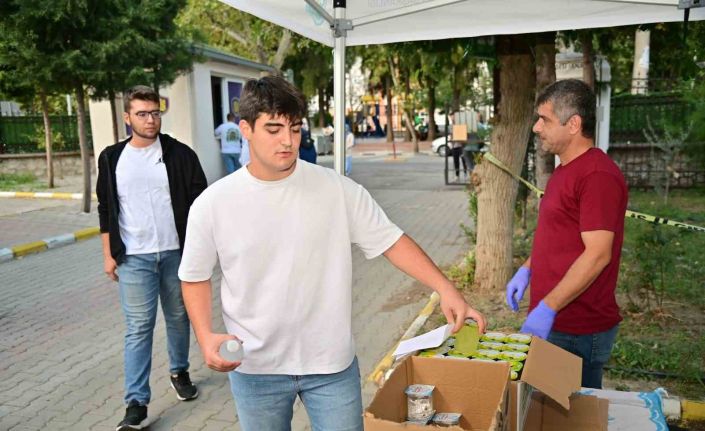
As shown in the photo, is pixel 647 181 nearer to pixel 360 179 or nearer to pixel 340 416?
pixel 360 179

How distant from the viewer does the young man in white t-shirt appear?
214 centimetres

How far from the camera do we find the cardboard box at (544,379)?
83.4 inches

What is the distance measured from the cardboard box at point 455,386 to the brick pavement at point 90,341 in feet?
6.32

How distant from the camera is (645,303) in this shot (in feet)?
19.1

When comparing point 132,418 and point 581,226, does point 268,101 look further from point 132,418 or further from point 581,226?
point 132,418

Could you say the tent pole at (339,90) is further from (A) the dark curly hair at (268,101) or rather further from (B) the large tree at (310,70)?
(B) the large tree at (310,70)

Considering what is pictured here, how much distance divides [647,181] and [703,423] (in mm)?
11616

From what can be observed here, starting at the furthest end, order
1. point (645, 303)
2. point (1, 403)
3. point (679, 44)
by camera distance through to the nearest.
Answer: point (679, 44) → point (645, 303) → point (1, 403)

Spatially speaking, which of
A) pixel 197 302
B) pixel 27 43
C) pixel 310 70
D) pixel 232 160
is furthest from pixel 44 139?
pixel 310 70

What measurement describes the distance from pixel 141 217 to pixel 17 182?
1617 centimetres

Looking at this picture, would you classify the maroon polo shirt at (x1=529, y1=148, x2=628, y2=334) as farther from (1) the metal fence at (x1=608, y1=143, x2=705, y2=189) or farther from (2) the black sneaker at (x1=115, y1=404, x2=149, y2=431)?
(1) the metal fence at (x1=608, y1=143, x2=705, y2=189)

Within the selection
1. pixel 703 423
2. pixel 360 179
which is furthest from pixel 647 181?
pixel 703 423

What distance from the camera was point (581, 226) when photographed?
263 cm

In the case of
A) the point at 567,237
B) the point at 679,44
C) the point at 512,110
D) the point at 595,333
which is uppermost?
the point at 679,44
